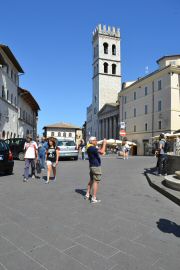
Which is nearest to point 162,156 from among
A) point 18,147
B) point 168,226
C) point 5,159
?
point 5,159

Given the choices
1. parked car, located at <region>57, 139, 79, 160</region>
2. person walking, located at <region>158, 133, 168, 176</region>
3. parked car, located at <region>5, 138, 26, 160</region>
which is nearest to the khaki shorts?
person walking, located at <region>158, 133, 168, 176</region>

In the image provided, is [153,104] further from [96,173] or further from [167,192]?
[96,173]

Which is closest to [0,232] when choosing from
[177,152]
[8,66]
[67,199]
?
[67,199]

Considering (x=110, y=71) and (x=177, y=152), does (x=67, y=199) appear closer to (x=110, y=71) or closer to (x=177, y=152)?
(x=177, y=152)

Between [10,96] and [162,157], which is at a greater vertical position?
[10,96]

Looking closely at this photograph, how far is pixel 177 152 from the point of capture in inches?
480

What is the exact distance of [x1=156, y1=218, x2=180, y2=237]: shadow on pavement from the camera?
464 centimetres

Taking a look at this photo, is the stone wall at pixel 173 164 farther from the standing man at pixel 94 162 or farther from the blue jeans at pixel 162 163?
the standing man at pixel 94 162

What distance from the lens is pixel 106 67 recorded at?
80.5 m

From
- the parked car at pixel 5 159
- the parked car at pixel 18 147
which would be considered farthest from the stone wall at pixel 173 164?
the parked car at pixel 18 147

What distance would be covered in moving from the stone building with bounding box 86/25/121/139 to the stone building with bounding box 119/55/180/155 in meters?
16.6

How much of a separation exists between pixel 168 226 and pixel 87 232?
4.86ft

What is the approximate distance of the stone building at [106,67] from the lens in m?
80.1

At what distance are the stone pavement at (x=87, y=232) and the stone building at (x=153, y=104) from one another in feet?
135
